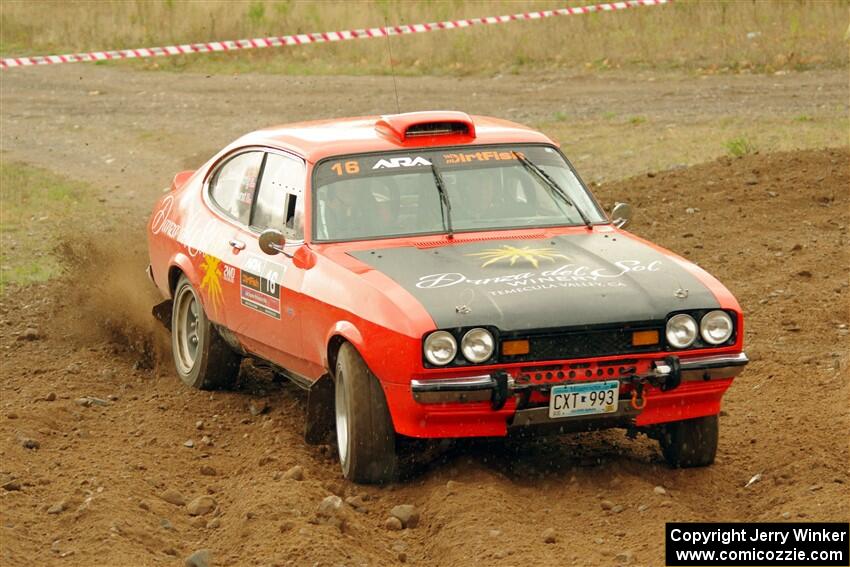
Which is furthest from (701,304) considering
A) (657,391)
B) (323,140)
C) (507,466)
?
(323,140)

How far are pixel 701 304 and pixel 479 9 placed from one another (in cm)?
2260

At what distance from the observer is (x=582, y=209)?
27.5 ft

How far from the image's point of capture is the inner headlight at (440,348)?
669cm

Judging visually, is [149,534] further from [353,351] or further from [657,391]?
[657,391]

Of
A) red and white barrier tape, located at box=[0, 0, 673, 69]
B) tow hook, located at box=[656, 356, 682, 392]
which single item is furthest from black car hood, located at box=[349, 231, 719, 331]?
red and white barrier tape, located at box=[0, 0, 673, 69]

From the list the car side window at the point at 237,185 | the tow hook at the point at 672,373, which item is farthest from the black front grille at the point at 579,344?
the car side window at the point at 237,185

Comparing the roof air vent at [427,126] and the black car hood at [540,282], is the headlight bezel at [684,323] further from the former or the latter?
the roof air vent at [427,126]

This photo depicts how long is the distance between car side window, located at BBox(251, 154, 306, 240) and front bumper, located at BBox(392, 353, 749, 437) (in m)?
1.62

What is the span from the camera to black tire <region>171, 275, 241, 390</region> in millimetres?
9125

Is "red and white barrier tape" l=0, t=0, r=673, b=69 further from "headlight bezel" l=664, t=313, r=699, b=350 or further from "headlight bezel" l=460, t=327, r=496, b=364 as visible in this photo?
"headlight bezel" l=460, t=327, r=496, b=364

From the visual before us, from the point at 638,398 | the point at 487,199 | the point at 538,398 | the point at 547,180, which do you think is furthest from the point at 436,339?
the point at 547,180

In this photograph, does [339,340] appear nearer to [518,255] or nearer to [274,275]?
[274,275]

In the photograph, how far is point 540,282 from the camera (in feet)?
23.4

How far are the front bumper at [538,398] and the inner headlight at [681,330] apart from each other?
0.08 m
